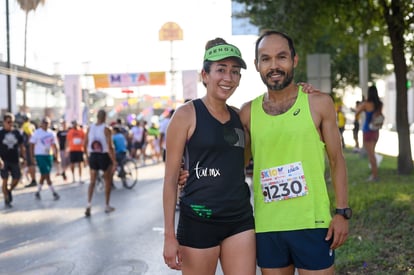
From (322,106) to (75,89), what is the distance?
26785 mm

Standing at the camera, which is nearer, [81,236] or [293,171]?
[293,171]

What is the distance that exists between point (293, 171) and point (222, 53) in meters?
0.86

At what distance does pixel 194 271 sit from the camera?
3.36m

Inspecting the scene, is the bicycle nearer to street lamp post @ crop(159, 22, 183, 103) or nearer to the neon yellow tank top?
the neon yellow tank top

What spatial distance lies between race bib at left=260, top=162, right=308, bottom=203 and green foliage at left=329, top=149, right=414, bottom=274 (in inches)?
94.2

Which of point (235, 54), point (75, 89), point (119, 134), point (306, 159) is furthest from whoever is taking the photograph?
point (75, 89)

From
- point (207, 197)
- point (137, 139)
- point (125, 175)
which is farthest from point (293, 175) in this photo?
point (137, 139)

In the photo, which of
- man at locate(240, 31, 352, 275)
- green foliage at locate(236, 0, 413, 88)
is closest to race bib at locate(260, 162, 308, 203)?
man at locate(240, 31, 352, 275)

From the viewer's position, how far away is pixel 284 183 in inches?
129

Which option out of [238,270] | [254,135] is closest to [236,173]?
[254,135]

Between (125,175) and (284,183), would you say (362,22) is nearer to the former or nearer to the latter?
(125,175)

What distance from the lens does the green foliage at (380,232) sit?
18.3 ft

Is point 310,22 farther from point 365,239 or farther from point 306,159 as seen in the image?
point 306,159

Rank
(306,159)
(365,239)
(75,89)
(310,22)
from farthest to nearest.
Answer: (75,89), (310,22), (365,239), (306,159)
